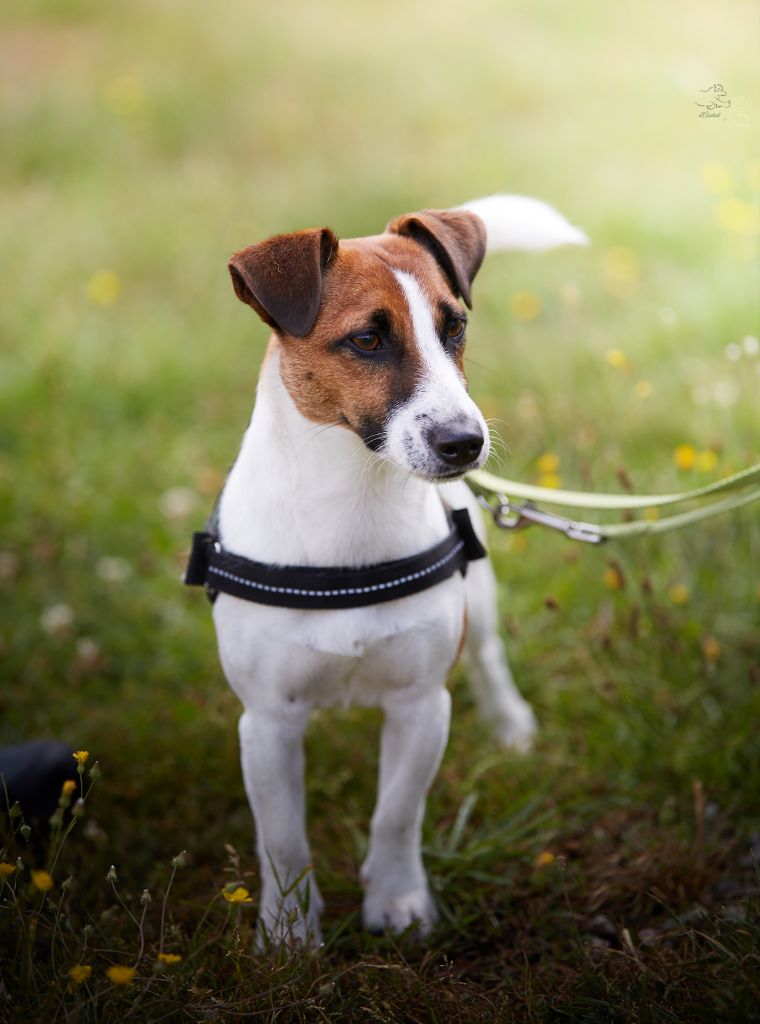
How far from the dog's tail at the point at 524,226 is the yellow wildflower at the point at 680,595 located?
1.36 m

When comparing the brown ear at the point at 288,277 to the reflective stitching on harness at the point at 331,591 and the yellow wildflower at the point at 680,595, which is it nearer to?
the reflective stitching on harness at the point at 331,591

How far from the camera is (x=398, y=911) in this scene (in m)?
2.70

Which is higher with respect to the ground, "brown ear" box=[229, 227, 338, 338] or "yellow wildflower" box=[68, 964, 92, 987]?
"brown ear" box=[229, 227, 338, 338]

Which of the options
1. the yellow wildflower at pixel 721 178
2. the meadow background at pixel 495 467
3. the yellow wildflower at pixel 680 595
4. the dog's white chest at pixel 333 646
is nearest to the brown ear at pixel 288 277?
the dog's white chest at pixel 333 646

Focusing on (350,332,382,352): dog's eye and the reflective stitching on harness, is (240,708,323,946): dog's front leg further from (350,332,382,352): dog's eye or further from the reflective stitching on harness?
(350,332,382,352): dog's eye

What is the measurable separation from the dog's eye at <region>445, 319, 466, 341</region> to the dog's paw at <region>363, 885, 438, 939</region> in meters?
1.48

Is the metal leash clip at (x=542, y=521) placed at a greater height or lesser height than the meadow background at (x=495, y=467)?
greater

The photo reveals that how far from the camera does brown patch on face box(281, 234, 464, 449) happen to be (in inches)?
91.0

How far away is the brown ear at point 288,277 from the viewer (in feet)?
7.66

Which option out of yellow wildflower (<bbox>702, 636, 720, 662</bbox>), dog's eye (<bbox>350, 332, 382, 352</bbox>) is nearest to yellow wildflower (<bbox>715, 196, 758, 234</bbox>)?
yellow wildflower (<bbox>702, 636, 720, 662</bbox>)

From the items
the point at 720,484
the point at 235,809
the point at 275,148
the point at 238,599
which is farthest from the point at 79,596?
Answer: the point at 275,148

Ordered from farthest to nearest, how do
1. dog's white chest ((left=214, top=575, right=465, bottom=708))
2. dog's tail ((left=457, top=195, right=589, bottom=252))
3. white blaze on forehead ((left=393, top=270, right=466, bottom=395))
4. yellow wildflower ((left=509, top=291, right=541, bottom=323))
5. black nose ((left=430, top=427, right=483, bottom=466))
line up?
yellow wildflower ((left=509, top=291, right=541, bottom=323))
dog's tail ((left=457, top=195, right=589, bottom=252))
dog's white chest ((left=214, top=575, right=465, bottom=708))
white blaze on forehead ((left=393, top=270, right=466, bottom=395))
black nose ((left=430, top=427, right=483, bottom=466))

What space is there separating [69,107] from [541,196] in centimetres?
377

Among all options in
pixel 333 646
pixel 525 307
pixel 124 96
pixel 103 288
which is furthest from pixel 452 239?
pixel 124 96
